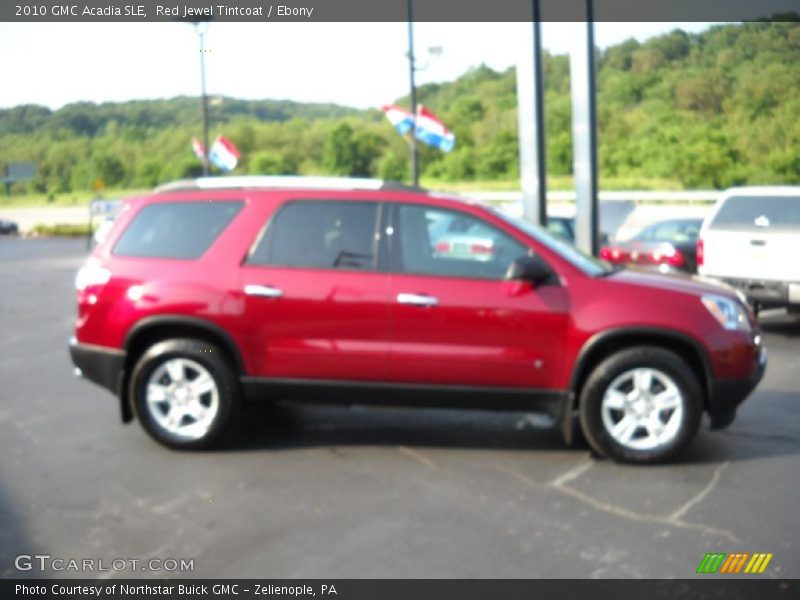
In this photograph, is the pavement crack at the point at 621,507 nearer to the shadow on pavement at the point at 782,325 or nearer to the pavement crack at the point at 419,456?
the pavement crack at the point at 419,456

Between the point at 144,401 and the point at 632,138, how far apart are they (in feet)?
161

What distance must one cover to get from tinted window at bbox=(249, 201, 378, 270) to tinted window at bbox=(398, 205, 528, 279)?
230mm

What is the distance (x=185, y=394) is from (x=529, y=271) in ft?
7.88

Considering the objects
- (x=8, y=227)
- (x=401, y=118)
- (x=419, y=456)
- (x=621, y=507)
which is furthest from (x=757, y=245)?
(x=8, y=227)

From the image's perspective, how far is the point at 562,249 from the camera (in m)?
6.61

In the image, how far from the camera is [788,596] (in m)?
4.23

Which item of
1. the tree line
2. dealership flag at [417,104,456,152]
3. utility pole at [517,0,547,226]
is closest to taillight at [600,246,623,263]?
utility pole at [517,0,547,226]

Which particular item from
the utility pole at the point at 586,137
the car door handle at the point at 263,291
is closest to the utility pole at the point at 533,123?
the utility pole at the point at 586,137

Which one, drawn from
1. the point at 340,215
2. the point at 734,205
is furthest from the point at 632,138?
the point at 340,215

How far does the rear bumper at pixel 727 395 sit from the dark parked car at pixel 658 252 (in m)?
6.48

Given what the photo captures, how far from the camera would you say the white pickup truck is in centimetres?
1111

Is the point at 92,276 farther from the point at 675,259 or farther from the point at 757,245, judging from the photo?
the point at 675,259

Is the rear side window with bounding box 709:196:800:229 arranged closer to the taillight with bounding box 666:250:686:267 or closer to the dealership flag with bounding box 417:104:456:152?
the taillight with bounding box 666:250:686:267

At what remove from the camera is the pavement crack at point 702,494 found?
5.30 meters
